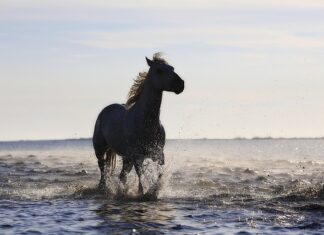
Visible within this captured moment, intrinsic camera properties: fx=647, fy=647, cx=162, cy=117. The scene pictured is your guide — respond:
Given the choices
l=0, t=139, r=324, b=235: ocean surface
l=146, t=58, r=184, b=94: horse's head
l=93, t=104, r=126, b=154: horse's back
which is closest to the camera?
l=0, t=139, r=324, b=235: ocean surface

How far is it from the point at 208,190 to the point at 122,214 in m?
4.77

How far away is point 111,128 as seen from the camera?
1590 centimetres

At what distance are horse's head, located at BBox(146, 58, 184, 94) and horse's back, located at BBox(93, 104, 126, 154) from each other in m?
1.71

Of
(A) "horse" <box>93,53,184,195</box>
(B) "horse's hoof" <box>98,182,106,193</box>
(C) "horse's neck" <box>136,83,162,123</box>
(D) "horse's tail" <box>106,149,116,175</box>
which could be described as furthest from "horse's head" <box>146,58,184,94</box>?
(D) "horse's tail" <box>106,149,116,175</box>

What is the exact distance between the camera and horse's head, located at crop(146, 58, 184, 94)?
44.9ft

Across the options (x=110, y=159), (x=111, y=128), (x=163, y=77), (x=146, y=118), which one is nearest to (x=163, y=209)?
(x=146, y=118)

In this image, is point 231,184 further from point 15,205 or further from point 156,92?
point 15,205

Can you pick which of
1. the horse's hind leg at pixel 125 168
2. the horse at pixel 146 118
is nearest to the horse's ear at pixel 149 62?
the horse at pixel 146 118

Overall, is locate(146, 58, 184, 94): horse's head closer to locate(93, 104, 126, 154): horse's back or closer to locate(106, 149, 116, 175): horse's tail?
locate(93, 104, 126, 154): horse's back

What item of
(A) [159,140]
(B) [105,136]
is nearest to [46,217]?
(A) [159,140]

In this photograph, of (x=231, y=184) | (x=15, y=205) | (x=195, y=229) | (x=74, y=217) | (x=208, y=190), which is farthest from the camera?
(x=231, y=184)

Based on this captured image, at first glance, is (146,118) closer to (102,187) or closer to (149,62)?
(149,62)

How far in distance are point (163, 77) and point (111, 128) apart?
2.61 m

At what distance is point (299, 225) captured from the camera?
1041 cm
